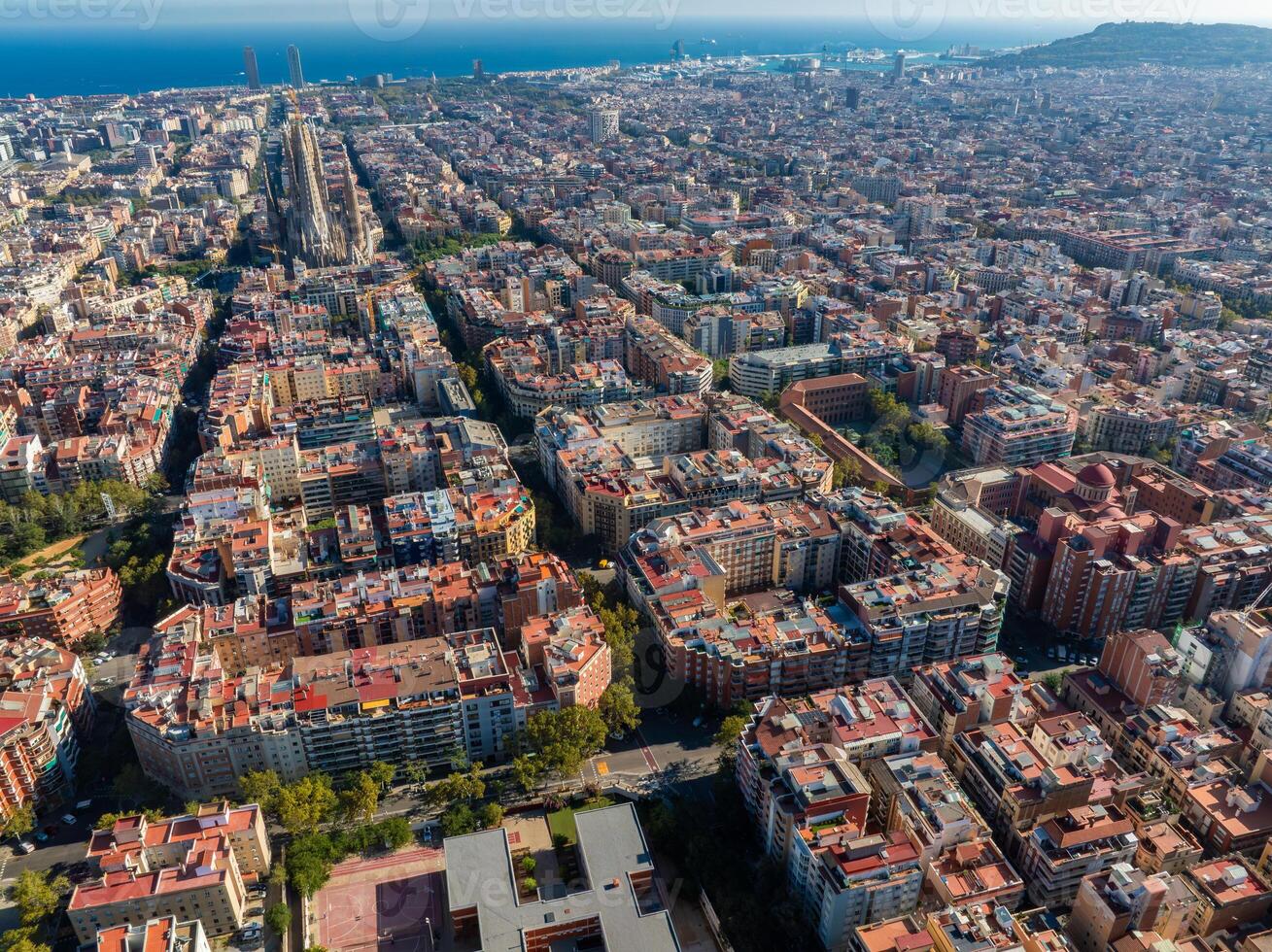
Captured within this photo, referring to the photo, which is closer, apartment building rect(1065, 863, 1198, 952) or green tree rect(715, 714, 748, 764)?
apartment building rect(1065, 863, 1198, 952)

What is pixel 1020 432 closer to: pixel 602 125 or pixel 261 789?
pixel 261 789

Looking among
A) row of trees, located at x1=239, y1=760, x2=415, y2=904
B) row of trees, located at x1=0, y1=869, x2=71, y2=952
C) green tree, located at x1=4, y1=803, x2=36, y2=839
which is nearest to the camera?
row of trees, located at x1=0, y1=869, x2=71, y2=952

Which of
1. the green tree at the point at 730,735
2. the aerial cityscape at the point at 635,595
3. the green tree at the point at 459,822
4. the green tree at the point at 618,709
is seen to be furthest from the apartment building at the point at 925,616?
the green tree at the point at 459,822

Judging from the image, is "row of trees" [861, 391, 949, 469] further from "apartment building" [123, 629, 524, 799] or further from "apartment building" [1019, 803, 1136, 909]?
"apartment building" [123, 629, 524, 799]

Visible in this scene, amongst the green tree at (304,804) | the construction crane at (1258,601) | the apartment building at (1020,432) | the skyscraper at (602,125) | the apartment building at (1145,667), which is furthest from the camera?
the skyscraper at (602,125)

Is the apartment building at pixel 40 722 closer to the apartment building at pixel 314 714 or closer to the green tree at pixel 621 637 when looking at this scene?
the apartment building at pixel 314 714

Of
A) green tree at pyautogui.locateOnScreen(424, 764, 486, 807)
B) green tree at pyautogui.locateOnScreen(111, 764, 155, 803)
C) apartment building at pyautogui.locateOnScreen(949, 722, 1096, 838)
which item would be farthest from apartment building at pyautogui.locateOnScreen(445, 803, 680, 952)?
green tree at pyautogui.locateOnScreen(111, 764, 155, 803)
